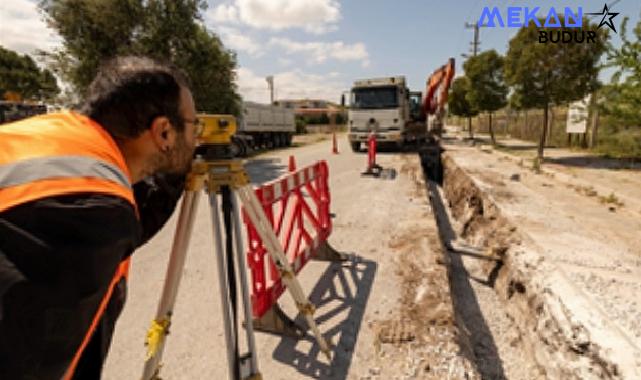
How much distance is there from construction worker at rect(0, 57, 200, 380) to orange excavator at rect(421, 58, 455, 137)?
51.6 feet

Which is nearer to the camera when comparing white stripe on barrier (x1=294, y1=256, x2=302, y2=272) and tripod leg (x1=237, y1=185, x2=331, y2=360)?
tripod leg (x1=237, y1=185, x2=331, y2=360)

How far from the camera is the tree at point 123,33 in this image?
1152cm

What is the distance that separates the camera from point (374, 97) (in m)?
14.8

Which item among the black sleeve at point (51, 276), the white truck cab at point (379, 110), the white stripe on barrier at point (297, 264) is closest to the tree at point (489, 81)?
the white truck cab at point (379, 110)

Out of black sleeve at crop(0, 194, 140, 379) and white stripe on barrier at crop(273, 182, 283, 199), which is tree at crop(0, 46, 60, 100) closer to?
white stripe on barrier at crop(273, 182, 283, 199)

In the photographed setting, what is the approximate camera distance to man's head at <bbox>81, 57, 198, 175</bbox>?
3.32 feet

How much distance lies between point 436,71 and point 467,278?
13892 mm

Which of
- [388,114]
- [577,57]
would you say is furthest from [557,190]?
[388,114]

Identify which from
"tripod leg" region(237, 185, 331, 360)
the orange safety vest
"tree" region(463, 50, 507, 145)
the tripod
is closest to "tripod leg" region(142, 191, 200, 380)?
the tripod

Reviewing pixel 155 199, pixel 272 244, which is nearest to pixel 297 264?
pixel 272 244

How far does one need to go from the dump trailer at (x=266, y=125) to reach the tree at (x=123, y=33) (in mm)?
4172

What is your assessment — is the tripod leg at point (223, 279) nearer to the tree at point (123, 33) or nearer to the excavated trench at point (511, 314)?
the excavated trench at point (511, 314)

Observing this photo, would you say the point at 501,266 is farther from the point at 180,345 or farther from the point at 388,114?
the point at 388,114

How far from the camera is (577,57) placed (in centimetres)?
1165
